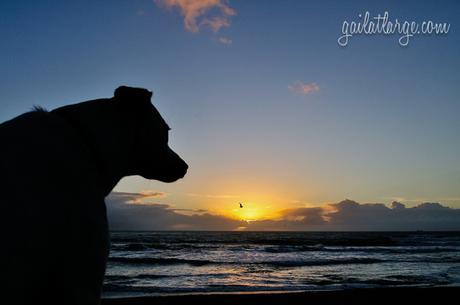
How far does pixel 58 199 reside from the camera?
180cm

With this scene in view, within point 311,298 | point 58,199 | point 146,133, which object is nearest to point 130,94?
point 146,133

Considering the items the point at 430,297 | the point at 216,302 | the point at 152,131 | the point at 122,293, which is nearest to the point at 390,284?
the point at 430,297

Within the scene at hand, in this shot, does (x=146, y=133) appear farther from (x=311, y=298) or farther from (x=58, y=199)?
(x=311, y=298)

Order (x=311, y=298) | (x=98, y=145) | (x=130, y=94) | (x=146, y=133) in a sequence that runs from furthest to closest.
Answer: (x=311, y=298)
(x=146, y=133)
(x=130, y=94)
(x=98, y=145)

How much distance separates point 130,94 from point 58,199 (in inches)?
32.7

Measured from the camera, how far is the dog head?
7.95ft

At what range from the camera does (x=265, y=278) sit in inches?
579

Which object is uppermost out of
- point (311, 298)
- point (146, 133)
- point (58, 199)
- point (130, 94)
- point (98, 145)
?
point (130, 94)

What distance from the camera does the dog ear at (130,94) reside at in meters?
2.42

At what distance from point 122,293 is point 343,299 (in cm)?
546

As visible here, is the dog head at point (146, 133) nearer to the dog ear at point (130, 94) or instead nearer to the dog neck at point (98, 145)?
the dog ear at point (130, 94)

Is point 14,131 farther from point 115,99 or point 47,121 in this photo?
point 115,99

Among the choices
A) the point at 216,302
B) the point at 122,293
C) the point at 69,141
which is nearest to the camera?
the point at 69,141

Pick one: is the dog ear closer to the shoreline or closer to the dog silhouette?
the dog silhouette
